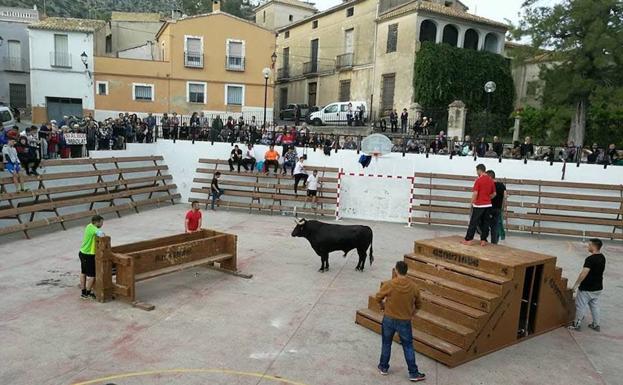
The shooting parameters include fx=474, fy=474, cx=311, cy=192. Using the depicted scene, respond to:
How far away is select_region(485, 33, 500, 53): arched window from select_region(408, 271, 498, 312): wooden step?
26254mm

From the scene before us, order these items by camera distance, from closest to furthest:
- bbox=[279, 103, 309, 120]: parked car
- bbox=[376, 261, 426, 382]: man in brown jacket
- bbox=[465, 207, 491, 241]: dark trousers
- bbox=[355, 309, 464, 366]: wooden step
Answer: bbox=[376, 261, 426, 382]: man in brown jacket < bbox=[355, 309, 464, 366]: wooden step < bbox=[465, 207, 491, 241]: dark trousers < bbox=[279, 103, 309, 120]: parked car

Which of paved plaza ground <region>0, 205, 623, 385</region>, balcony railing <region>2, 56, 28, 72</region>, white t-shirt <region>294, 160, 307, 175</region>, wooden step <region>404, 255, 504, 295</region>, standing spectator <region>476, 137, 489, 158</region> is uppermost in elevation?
balcony railing <region>2, 56, 28, 72</region>

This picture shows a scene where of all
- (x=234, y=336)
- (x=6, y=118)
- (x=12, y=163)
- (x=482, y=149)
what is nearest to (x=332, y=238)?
(x=234, y=336)

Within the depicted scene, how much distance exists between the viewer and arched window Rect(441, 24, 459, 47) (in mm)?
28170

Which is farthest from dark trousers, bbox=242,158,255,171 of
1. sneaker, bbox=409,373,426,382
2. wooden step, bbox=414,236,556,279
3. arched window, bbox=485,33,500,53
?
arched window, bbox=485,33,500,53

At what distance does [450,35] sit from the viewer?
28391 mm

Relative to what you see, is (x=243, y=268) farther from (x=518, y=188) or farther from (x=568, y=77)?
(x=568, y=77)

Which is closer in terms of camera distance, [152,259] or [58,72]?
[152,259]

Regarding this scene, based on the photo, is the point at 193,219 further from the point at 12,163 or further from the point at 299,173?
the point at 299,173

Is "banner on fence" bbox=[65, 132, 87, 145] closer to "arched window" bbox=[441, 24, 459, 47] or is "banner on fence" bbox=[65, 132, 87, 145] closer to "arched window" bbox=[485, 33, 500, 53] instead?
"arched window" bbox=[441, 24, 459, 47]

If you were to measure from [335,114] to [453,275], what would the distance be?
69.3 feet

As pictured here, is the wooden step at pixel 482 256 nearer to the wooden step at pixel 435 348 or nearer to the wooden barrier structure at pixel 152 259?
the wooden step at pixel 435 348

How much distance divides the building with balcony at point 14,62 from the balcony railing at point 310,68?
19.7 metres

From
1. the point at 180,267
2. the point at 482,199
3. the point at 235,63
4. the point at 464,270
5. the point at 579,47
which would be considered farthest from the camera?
the point at 235,63
